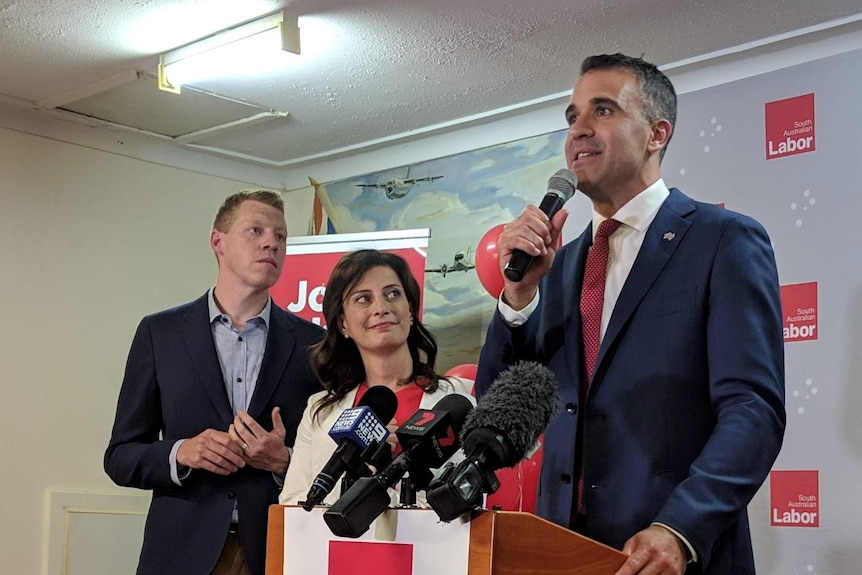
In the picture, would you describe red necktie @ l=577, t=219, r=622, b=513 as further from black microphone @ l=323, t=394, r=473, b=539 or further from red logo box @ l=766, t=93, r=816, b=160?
red logo box @ l=766, t=93, r=816, b=160

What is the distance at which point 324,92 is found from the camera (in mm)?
4746

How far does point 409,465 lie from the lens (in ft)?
5.03

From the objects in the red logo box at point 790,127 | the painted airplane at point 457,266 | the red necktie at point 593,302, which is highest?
the red logo box at point 790,127

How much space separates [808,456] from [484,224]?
2070 mm

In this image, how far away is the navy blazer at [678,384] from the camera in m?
1.67

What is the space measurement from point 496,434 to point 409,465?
0.16 meters

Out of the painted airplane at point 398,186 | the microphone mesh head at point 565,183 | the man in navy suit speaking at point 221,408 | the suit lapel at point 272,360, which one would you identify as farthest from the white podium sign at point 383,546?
the painted airplane at point 398,186

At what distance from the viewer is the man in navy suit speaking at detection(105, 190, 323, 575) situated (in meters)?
2.91

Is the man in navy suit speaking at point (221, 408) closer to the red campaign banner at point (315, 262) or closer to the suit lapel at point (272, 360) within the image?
the suit lapel at point (272, 360)

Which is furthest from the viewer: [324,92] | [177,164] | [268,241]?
[177,164]

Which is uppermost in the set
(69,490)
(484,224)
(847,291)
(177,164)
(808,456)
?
(177,164)

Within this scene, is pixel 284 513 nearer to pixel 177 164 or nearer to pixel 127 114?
pixel 127 114

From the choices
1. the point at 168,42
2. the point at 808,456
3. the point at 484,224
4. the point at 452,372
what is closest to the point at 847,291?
the point at 808,456

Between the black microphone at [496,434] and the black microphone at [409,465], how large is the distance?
7cm
